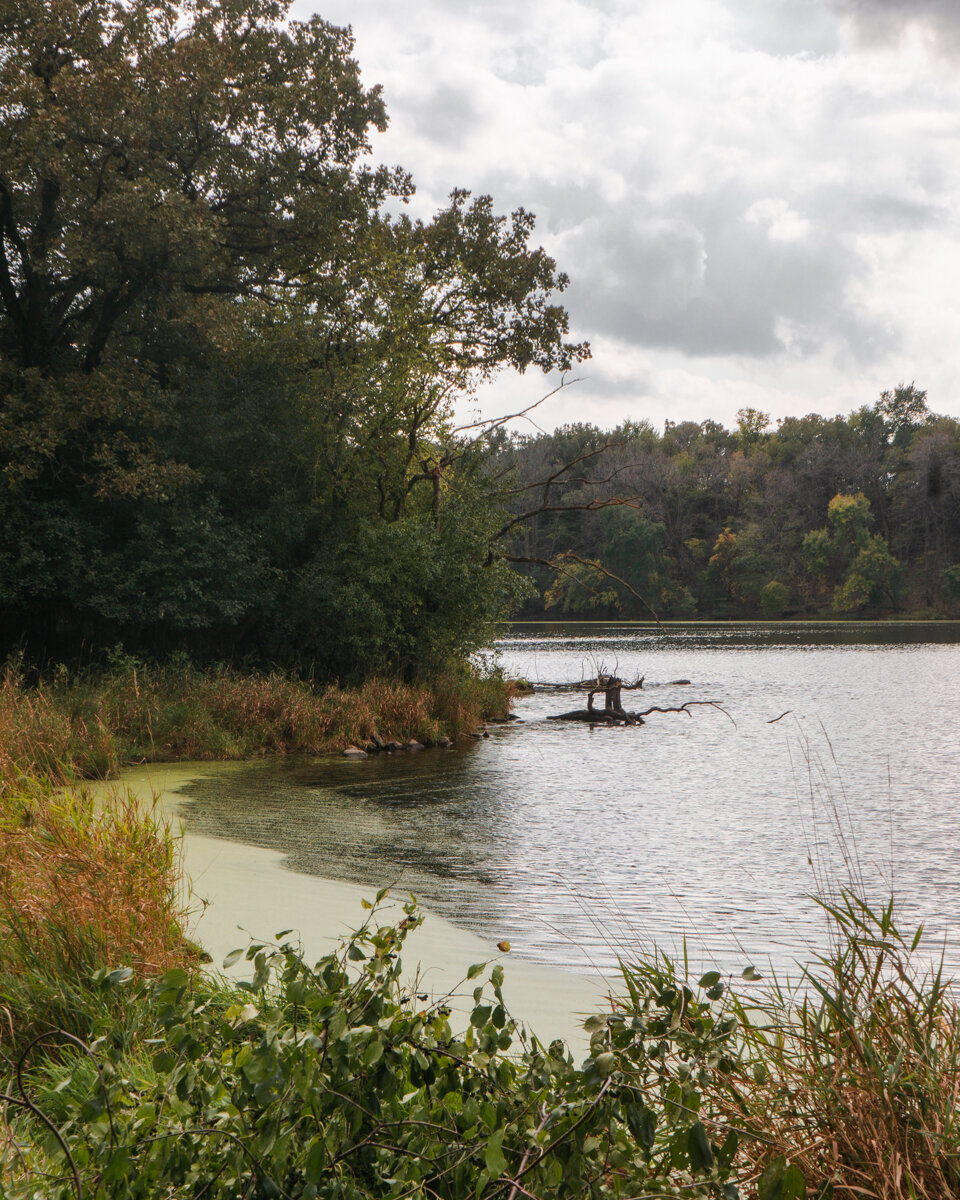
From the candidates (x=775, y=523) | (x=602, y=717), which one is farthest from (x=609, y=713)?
(x=775, y=523)

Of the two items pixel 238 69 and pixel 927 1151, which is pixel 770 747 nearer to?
pixel 238 69

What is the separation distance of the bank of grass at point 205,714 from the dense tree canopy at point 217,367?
1432 mm

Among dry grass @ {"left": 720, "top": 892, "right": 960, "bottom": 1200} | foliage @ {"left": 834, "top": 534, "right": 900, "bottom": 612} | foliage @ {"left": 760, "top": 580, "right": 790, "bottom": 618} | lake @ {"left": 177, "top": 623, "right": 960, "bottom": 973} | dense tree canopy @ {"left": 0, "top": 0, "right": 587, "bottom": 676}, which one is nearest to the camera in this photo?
dry grass @ {"left": 720, "top": 892, "right": 960, "bottom": 1200}

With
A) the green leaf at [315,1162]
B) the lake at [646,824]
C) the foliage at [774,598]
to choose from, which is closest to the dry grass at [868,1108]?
the lake at [646,824]

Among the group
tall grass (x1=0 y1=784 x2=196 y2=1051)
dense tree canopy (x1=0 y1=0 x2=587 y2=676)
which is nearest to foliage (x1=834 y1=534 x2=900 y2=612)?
dense tree canopy (x1=0 y1=0 x2=587 y2=676)

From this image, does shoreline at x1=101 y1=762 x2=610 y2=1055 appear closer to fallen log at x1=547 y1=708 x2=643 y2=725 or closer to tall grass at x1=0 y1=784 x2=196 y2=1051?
tall grass at x1=0 y1=784 x2=196 y2=1051

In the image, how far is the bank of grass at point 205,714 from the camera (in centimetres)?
1275

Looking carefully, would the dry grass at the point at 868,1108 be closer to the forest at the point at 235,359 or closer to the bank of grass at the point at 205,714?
the bank of grass at the point at 205,714

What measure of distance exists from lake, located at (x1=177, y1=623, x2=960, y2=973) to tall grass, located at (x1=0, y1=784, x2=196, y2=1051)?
2.57 meters

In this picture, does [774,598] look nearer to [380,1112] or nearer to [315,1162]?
[380,1112]

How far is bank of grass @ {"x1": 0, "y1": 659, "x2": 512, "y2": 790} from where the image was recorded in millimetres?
12750

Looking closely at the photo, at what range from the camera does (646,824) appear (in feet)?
40.5

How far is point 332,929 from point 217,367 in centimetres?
1662

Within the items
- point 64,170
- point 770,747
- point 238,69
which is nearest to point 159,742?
point 64,170
